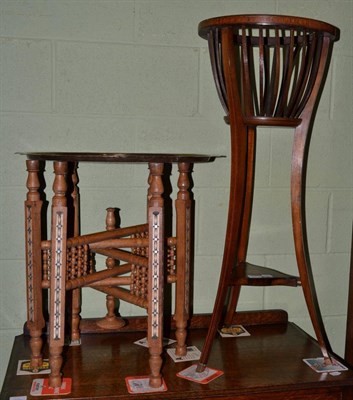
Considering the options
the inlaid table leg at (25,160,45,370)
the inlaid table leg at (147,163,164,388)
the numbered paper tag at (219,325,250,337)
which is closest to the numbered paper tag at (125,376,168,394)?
the inlaid table leg at (147,163,164,388)

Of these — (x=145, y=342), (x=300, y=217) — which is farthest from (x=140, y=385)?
(x=300, y=217)

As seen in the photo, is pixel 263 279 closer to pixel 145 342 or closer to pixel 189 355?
pixel 189 355

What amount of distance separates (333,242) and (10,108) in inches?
56.2

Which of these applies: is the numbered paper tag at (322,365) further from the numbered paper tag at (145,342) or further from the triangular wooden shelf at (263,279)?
the numbered paper tag at (145,342)

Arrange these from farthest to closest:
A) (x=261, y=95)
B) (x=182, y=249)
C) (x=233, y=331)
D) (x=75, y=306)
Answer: (x=233, y=331) → (x=75, y=306) → (x=182, y=249) → (x=261, y=95)

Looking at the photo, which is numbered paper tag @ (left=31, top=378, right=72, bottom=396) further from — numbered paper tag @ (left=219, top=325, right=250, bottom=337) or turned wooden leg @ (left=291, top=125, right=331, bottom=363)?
turned wooden leg @ (left=291, top=125, right=331, bottom=363)

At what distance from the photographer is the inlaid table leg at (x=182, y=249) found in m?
1.75

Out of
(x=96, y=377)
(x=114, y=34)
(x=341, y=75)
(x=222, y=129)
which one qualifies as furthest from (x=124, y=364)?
(x=341, y=75)

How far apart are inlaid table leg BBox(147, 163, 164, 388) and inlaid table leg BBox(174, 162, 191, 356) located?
205mm

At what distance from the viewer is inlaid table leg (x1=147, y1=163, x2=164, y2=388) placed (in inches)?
60.7

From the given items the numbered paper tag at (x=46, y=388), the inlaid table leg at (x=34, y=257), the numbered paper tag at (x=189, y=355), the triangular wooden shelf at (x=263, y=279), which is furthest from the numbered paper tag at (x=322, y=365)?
the inlaid table leg at (x=34, y=257)

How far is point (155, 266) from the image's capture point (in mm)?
1558

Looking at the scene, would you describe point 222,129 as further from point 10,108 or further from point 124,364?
point 124,364

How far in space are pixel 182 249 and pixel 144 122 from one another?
0.56 m
